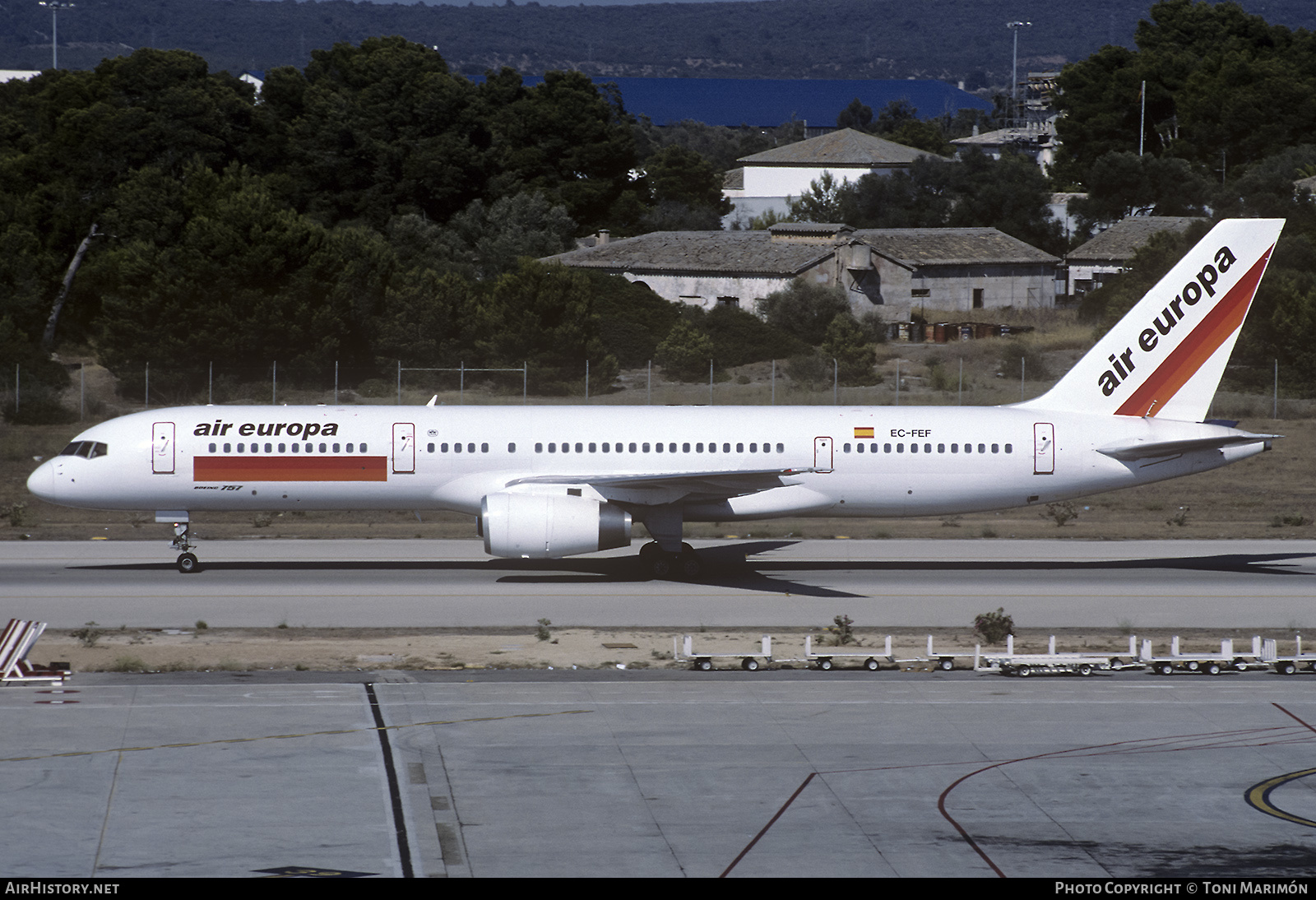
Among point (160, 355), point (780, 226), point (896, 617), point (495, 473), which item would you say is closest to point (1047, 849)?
point (896, 617)

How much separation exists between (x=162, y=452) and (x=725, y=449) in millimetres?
13756

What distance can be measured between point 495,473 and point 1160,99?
101m

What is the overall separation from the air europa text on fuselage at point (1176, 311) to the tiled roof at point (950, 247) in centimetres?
5083

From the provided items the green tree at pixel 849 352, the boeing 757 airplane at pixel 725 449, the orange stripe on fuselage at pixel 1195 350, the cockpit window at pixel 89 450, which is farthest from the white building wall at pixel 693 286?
the cockpit window at pixel 89 450

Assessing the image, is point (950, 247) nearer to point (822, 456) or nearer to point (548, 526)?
point (822, 456)

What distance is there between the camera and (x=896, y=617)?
3133 centimetres

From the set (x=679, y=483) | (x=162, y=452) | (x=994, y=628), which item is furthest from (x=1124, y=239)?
(x=162, y=452)

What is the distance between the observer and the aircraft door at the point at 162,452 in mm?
35281

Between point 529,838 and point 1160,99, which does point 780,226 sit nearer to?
point 1160,99

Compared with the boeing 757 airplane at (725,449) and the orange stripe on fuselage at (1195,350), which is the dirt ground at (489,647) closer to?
the boeing 757 airplane at (725,449)

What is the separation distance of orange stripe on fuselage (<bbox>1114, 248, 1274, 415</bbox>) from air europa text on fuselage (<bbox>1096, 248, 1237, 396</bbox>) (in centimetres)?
46

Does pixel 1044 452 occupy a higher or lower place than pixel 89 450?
higher

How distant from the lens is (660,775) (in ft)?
65.6

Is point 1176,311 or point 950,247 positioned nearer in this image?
point 1176,311
